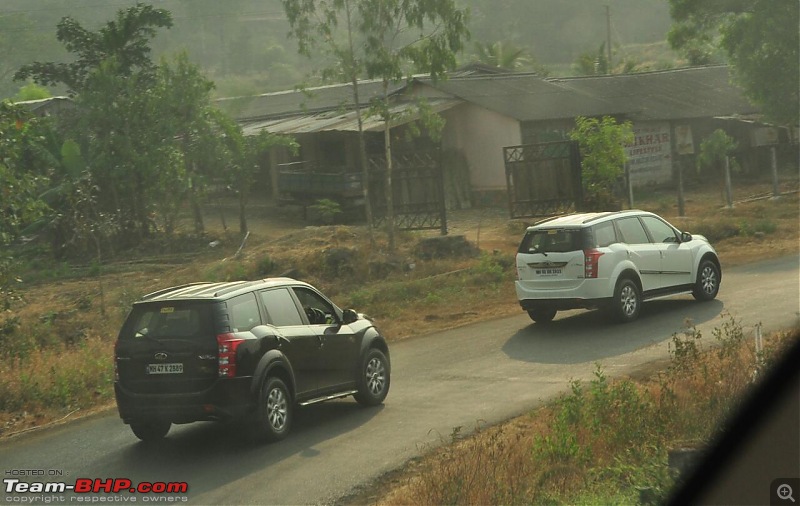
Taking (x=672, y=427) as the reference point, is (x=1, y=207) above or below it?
above

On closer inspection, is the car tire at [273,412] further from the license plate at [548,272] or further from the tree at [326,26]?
the tree at [326,26]

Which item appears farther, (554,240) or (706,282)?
(706,282)

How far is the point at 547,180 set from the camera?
1098 inches

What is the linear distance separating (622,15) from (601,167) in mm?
82723

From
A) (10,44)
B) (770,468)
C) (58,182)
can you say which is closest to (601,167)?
(58,182)

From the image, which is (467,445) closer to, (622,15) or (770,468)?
(770,468)

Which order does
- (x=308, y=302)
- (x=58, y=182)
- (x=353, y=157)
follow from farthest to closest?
(x=353, y=157) → (x=58, y=182) → (x=308, y=302)

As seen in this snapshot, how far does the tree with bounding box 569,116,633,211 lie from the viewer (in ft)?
87.8

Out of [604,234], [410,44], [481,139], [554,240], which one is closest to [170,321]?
[554,240]

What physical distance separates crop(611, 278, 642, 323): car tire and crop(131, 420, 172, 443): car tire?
7523mm

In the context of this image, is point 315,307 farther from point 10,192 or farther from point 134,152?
point 134,152

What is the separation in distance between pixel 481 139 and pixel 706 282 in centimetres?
1966

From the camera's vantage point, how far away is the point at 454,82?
38.4m

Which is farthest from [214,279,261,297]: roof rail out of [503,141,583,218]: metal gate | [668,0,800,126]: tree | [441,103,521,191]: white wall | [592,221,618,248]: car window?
[668,0,800,126]: tree
